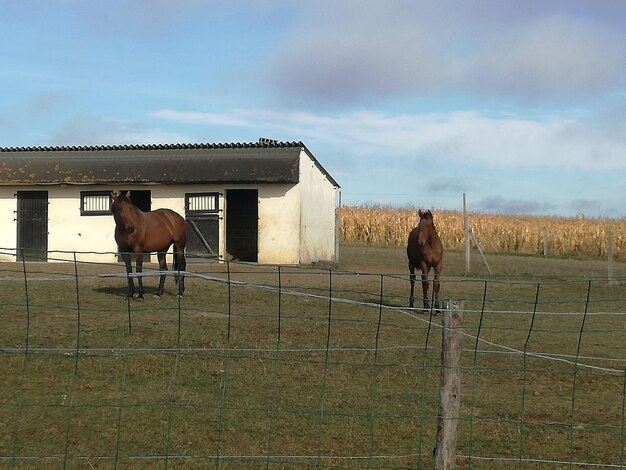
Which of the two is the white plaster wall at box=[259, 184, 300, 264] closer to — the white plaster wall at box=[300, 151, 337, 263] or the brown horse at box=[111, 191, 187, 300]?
the white plaster wall at box=[300, 151, 337, 263]

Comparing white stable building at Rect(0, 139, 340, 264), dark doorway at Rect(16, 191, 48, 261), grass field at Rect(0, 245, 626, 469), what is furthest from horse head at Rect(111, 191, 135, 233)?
dark doorway at Rect(16, 191, 48, 261)

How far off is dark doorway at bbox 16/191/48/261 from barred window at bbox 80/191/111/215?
1248mm

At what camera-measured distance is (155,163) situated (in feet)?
82.2

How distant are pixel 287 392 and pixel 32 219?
19187 millimetres

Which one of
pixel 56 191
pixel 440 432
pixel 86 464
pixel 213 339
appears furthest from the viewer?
pixel 56 191

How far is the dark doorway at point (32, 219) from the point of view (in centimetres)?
2506

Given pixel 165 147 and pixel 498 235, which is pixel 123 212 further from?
pixel 498 235

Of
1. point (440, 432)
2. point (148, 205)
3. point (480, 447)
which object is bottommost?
point (480, 447)

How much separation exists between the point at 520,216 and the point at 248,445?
53627 millimetres

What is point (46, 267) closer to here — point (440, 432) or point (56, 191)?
point (56, 191)

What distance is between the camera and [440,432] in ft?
17.2

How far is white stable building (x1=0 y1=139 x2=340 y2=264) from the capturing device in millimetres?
23719

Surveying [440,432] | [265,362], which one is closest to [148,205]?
[265,362]

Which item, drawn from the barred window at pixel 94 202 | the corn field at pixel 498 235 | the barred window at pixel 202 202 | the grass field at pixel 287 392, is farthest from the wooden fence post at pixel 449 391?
the corn field at pixel 498 235
